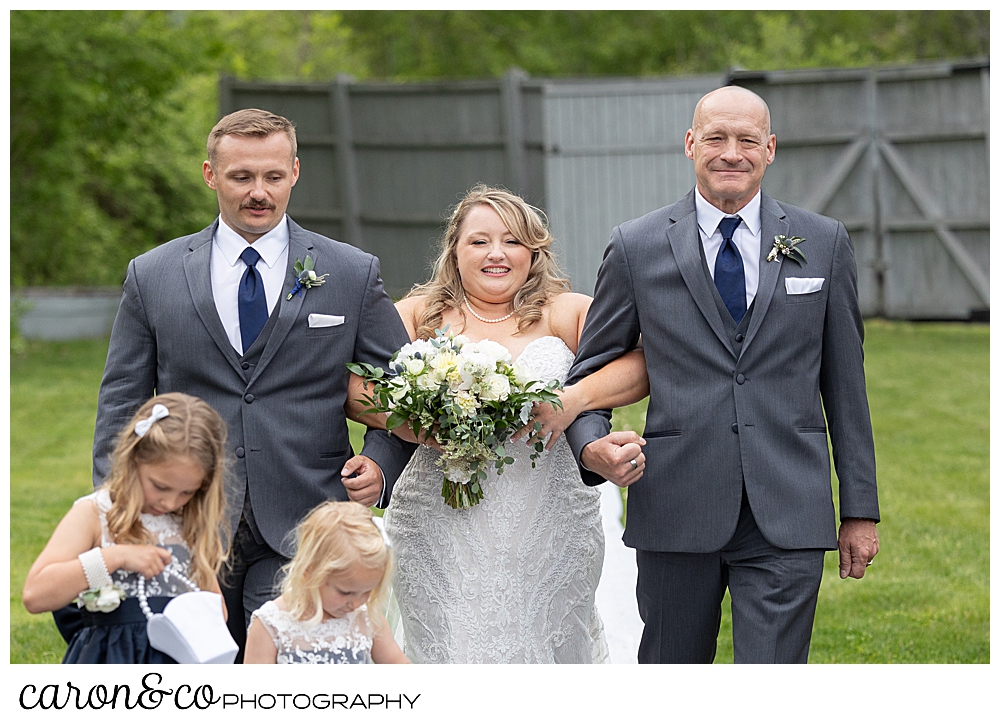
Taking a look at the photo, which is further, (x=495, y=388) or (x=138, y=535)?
(x=495, y=388)

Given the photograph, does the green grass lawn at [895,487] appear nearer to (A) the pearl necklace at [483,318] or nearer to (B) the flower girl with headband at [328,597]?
(A) the pearl necklace at [483,318]

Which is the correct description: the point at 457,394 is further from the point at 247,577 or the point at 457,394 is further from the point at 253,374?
the point at 247,577

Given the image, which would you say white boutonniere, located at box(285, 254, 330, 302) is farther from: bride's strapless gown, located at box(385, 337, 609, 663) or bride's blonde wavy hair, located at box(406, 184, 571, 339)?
bride's strapless gown, located at box(385, 337, 609, 663)

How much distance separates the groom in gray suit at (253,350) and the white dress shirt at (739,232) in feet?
3.75

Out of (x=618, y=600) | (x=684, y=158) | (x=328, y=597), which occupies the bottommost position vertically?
(x=618, y=600)

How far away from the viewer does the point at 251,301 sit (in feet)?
12.5

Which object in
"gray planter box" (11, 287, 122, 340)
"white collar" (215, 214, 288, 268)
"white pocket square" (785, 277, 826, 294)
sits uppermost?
"white collar" (215, 214, 288, 268)

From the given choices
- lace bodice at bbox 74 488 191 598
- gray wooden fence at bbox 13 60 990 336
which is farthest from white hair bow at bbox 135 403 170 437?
gray wooden fence at bbox 13 60 990 336

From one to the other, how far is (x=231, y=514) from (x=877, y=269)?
11.6 meters

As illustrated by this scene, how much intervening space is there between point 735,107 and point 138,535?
2.11 meters

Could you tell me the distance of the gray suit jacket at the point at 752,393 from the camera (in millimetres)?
3754

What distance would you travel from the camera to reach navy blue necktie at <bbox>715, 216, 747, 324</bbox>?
380cm

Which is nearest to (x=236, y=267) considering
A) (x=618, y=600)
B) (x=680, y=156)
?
(x=618, y=600)

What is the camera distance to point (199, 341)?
12.3 ft
